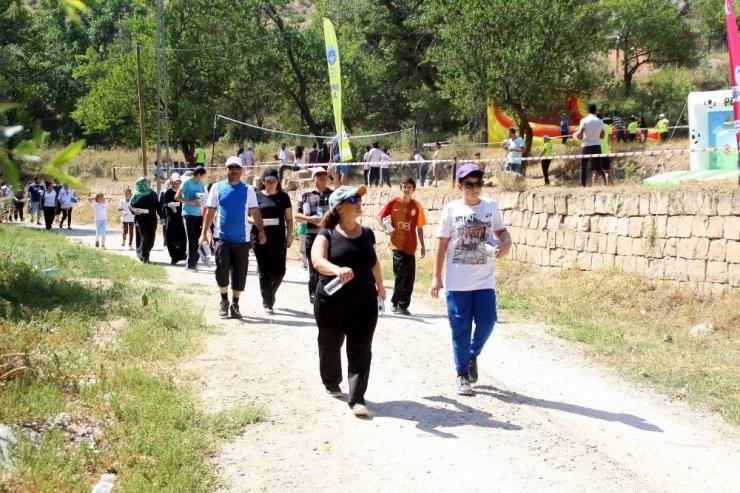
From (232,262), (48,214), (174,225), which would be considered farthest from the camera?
(48,214)

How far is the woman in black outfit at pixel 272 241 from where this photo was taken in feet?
32.4

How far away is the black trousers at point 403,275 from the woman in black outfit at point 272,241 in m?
1.45

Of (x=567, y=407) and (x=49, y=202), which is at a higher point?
(x=49, y=202)

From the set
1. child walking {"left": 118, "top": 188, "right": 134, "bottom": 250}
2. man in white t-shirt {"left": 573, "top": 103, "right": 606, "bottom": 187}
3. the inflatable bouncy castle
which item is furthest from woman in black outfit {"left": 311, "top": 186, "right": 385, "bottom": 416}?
the inflatable bouncy castle

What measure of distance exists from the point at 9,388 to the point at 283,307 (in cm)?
497

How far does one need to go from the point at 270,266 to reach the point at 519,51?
16.1m

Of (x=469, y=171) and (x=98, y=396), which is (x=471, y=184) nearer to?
(x=469, y=171)

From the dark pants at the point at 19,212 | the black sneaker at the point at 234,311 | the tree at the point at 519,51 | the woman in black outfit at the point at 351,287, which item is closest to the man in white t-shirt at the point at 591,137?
the tree at the point at 519,51

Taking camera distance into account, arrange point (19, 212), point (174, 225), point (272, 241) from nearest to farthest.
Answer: point (272, 241) → point (174, 225) → point (19, 212)

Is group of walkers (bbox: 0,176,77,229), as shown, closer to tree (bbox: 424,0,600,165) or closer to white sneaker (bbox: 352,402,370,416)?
tree (bbox: 424,0,600,165)

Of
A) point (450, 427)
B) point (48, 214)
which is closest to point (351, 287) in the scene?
point (450, 427)

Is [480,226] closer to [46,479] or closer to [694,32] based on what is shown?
[46,479]

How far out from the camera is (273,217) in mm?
9938

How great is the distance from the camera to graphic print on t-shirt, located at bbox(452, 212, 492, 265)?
6492 millimetres
